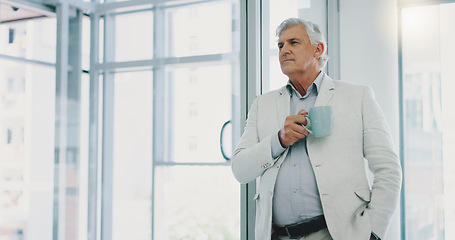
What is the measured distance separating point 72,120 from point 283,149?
2.33 ft

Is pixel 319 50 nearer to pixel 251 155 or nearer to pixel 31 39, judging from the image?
pixel 251 155

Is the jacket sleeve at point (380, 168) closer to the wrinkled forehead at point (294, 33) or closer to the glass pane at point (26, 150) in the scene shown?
the wrinkled forehead at point (294, 33)

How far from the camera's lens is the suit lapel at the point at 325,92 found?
5.96 ft

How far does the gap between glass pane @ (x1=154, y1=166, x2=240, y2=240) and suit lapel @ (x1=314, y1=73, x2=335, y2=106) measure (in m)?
0.45

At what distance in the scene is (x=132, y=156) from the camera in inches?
62.5

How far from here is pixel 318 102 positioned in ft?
5.95

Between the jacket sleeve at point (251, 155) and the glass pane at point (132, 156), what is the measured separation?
0.33 metres


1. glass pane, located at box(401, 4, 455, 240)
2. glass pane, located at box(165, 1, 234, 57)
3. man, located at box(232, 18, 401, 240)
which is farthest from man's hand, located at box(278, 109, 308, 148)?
glass pane, located at box(401, 4, 455, 240)

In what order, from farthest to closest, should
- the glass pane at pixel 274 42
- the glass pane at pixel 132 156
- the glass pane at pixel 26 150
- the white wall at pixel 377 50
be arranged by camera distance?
the white wall at pixel 377 50 < the glass pane at pixel 274 42 < the glass pane at pixel 132 156 < the glass pane at pixel 26 150

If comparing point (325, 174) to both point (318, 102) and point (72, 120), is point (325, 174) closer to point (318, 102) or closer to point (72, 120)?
point (318, 102)

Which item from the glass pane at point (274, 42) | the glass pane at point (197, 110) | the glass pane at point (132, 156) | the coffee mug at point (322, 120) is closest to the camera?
the glass pane at point (132, 156)

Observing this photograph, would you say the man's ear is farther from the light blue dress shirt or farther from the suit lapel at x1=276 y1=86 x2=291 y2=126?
the light blue dress shirt

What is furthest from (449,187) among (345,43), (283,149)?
(283,149)

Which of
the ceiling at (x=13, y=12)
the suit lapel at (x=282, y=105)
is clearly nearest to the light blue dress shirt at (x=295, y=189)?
the suit lapel at (x=282, y=105)
